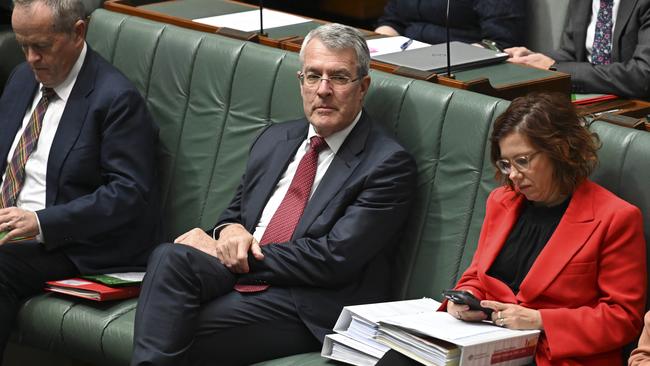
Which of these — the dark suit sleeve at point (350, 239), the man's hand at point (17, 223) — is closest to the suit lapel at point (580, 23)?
the dark suit sleeve at point (350, 239)

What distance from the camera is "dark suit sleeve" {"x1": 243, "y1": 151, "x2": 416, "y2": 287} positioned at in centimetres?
321

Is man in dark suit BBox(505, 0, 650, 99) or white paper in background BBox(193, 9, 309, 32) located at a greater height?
white paper in background BBox(193, 9, 309, 32)

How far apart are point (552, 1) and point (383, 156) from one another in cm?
167

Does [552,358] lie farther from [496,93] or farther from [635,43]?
[635,43]

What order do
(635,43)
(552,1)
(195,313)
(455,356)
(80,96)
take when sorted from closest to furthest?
(455,356) < (195,313) < (80,96) < (635,43) < (552,1)

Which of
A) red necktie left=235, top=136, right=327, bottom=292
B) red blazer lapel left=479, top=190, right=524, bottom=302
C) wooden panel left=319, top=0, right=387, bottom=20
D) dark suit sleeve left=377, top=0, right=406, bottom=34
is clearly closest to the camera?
red blazer lapel left=479, top=190, right=524, bottom=302

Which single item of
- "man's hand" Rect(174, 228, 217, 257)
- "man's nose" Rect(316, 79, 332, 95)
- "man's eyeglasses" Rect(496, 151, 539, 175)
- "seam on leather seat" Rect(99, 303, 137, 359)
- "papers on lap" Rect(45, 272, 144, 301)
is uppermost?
"man's nose" Rect(316, 79, 332, 95)

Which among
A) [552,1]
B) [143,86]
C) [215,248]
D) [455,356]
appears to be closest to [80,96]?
[143,86]

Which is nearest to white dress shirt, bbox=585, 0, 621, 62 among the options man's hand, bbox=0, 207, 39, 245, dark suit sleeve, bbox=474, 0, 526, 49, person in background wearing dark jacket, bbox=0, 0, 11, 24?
dark suit sleeve, bbox=474, 0, 526, 49

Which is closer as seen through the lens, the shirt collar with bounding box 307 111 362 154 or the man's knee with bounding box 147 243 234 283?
the man's knee with bounding box 147 243 234 283

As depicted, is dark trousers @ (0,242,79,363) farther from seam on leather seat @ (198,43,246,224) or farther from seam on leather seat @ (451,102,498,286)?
seam on leather seat @ (451,102,498,286)

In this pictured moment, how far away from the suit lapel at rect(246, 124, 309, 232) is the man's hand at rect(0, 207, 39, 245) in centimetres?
63

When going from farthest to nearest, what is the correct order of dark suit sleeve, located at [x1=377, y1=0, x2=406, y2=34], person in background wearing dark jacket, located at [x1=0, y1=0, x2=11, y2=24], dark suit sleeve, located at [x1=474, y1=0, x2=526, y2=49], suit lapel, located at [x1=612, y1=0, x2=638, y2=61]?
dark suit sleeve, located at [x1=377, y1=0, x2=406, y2=34], person in background wearing dark jacket, located at [x1=0, y1=0, x2=11, y2=24], dark suit sleeve, located at [x1=474, y1=0, x2=526, y2=49], suit lapel, located at [x1=612, y1=0, x2=638, y2=61]

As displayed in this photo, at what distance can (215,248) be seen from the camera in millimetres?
3383
